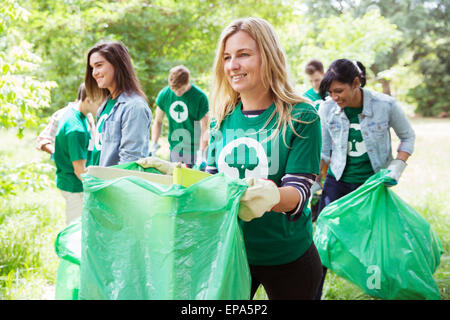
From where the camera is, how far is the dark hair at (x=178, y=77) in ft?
15.5

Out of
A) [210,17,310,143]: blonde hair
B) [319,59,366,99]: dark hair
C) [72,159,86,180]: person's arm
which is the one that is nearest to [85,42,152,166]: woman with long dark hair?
[72,159,86,180]: person's arm

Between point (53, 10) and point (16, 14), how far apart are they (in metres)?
6.00

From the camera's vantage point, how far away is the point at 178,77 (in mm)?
4754

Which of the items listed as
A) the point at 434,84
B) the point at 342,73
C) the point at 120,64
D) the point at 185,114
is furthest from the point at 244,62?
the point at 434,84

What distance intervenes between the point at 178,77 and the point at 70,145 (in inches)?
88.8

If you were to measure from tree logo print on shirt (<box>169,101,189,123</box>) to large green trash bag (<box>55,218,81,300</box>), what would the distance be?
350cm

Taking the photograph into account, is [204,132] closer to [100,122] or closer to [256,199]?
[100,122]

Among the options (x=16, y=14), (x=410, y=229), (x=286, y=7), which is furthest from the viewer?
(x=286, y=7)

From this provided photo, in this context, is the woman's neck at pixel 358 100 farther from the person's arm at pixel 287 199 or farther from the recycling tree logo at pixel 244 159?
the person's arm at pixel 287 199

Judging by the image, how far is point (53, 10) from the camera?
820cm

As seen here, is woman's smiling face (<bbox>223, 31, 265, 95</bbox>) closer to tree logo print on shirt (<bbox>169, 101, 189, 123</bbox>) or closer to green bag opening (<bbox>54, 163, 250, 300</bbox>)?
green bag opening (<bbox>54, 163, 250, 300</bbox>)

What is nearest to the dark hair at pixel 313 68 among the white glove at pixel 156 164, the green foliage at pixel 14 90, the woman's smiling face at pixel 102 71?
the woman's smiling face at pixel 102 71
